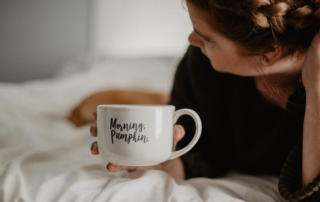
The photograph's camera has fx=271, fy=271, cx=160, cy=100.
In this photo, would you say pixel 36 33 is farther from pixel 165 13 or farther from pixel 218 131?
pixel 218 131

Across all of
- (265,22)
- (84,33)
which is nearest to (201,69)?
(265,22)

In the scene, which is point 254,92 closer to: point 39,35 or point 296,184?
point 296,184

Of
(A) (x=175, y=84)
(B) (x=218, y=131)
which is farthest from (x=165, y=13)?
(B) (x=218, y=131)

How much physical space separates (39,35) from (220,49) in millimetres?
1673

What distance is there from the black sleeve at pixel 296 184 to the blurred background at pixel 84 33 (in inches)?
53.1

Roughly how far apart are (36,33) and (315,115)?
73.3 inches

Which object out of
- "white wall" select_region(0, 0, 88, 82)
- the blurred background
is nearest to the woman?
the blurred background

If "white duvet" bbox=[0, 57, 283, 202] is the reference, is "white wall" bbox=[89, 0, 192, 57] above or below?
above

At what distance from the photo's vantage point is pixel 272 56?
550 millimetres

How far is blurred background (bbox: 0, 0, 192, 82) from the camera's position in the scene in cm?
183

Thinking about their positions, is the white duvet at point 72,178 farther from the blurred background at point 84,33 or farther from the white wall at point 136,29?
the white wall at point 136,29

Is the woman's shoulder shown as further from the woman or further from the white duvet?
the white duvet

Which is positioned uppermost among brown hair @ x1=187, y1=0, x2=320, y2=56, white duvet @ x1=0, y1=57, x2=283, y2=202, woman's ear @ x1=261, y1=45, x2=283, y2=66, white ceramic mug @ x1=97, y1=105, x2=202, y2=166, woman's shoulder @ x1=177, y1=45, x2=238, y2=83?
brown hair @ x1=187, y1=0, x2=320, y2=56

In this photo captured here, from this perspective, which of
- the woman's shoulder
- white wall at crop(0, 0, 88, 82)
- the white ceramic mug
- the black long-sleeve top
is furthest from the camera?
white wall at crop(0, 0, 88, 82)
